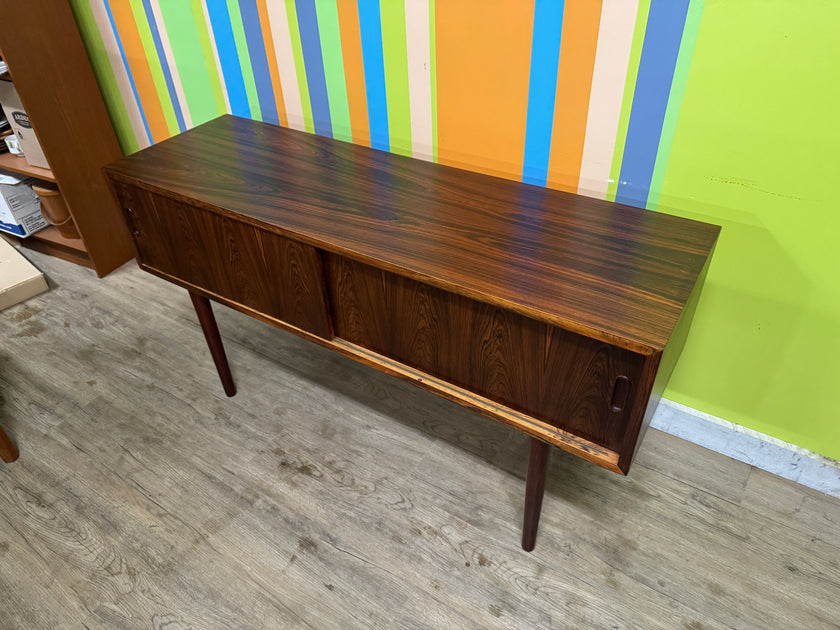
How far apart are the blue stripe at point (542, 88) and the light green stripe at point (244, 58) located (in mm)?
946

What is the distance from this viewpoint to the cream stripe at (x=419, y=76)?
56.6 inches

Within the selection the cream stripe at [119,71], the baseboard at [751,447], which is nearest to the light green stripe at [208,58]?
the cream stripe at [119,71]

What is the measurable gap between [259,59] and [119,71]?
843mm

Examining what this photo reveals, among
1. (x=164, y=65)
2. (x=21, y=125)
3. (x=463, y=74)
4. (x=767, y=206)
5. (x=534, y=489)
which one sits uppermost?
(x=463, y=74)

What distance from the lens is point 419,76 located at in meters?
1.53

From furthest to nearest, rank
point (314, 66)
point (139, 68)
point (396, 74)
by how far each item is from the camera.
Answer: point (139, 68)
point (314, 66)
point (396, 74)

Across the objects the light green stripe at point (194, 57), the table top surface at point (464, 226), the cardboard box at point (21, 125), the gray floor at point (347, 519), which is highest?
the light green stripe at point (194, 57)

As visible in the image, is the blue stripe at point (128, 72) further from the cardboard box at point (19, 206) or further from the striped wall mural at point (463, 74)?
the cardboard box at point (19, 206)

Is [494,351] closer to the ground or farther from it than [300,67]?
closer to the ground

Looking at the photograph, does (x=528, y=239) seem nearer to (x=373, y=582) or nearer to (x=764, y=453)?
(x=373, y=582)

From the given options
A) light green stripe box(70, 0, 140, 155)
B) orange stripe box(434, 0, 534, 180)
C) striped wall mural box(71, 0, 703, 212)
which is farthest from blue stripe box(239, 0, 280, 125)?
light green stripe box(70, 0, 140, 155)

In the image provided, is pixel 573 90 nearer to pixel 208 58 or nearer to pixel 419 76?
pixel 419 76

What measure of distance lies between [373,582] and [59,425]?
3.83 ft

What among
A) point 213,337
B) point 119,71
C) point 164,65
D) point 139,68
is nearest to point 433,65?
point 213,337
